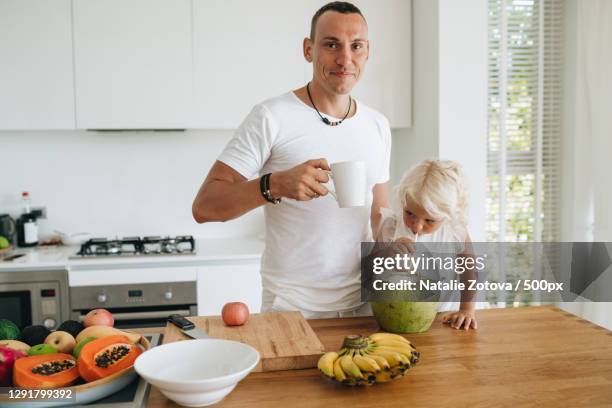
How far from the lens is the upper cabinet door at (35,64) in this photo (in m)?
2.83

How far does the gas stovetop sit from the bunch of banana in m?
1.87

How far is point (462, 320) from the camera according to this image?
4.90 feet

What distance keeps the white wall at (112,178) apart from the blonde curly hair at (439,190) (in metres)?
1.96

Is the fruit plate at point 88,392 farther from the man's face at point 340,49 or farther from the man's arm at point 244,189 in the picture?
the man's face at point 340,49

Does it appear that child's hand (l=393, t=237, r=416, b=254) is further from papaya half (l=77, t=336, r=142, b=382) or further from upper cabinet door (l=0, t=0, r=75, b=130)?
upper cabinet door (l=0, t=0, r=75, b=130)

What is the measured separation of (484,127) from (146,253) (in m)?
1.89

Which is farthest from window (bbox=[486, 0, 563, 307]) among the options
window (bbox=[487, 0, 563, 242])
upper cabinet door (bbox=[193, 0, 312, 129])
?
upper cabinet door (bbox=[193, 0, 312, 129])

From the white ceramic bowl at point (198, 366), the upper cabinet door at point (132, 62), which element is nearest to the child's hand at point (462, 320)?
the white ceramic bowl at point (198, 366)

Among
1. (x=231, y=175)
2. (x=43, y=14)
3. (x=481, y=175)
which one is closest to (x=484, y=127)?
(x=481, y=175)

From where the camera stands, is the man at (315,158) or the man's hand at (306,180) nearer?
the man's hand at (306,180)

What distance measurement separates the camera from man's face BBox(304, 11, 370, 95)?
1.63 meters

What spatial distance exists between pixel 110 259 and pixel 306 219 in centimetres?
147

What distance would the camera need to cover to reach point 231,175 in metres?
1.61

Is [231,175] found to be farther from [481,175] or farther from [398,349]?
[481,175]
